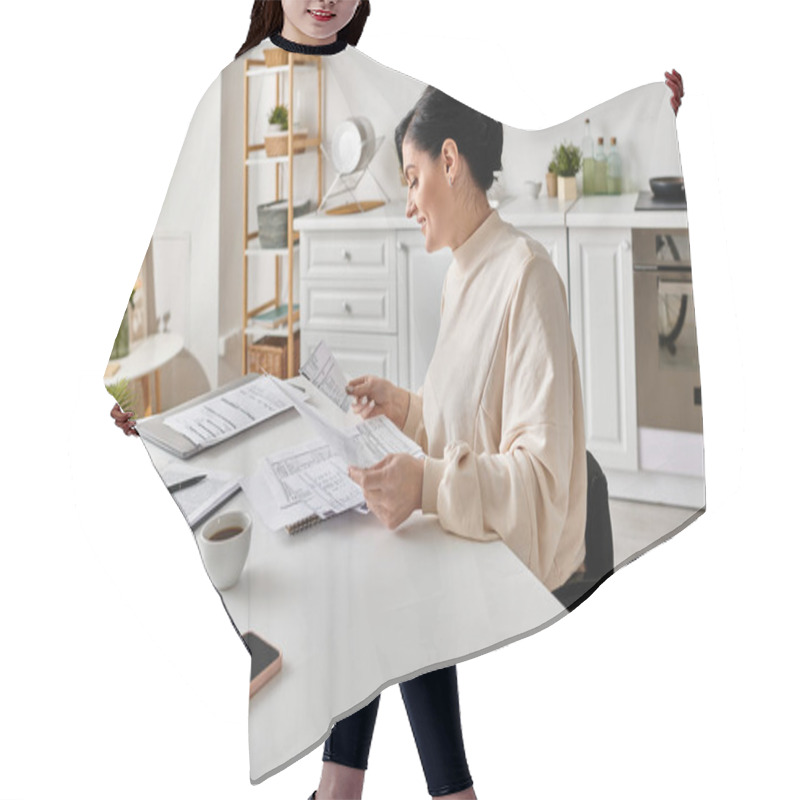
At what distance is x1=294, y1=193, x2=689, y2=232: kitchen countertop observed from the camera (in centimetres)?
162

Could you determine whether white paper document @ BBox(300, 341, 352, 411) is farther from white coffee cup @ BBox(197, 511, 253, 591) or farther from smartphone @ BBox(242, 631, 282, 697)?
smartphone @ BBox(242, 631, 282, 697)

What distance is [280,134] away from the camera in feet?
5.47

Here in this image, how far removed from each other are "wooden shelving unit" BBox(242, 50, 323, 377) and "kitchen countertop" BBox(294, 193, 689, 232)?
45 millimetres

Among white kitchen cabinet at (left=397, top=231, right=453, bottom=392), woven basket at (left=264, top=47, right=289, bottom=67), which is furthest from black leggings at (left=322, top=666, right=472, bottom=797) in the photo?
woven basket at (left=264, top=47, right=289, bottom=67)

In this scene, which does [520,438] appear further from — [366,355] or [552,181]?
[552,181]

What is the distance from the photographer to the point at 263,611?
5.33ft

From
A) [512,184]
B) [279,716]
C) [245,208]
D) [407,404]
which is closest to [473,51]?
[512,184]

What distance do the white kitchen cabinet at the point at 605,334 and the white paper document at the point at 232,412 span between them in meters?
0.46

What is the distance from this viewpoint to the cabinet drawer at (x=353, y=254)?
5.41 feet

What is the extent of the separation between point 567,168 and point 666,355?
331 millimetres

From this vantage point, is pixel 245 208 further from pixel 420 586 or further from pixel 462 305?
pixel 420 586

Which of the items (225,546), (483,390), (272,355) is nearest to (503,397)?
(483,390)

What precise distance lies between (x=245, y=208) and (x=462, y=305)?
380 mm

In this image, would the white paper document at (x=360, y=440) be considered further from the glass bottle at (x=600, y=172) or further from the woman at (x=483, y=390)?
the glass bottle at (x=600, y=172)
